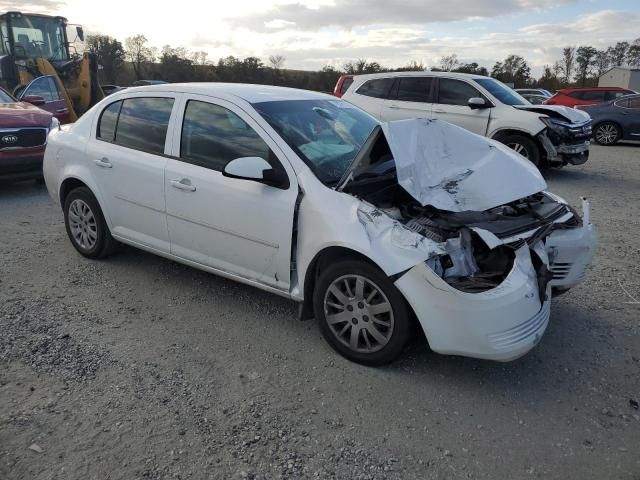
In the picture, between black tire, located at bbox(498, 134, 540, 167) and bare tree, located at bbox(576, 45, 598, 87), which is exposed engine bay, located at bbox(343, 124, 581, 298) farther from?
bare tree, located at bbox(576, 45, 598, 87)

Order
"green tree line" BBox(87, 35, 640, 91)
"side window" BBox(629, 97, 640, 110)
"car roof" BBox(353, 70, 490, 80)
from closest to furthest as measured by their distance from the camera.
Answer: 1. "car roof" BBox(353, 70, 490, 80)
2. "side window" BBox(629, 97, 640, 110)
3. "green tree line" BBox(87, 35, 640, 91)

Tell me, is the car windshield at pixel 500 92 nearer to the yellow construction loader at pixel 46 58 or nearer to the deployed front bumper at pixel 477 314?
the deployed front bumper at pixel 477 314

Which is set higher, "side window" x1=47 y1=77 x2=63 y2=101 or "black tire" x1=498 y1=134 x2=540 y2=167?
"side window" x1=47 y1=77 x2=63 y2=101

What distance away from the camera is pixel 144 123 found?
4.54 metres

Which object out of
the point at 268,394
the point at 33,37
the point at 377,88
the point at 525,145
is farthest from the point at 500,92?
the point at 33,37

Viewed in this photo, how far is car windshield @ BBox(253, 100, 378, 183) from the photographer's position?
371 centimetres

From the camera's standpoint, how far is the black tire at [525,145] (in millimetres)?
9398

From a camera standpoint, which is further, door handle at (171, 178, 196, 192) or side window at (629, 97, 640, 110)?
side window at (629, 97, 640, 110)

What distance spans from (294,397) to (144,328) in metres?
1.42

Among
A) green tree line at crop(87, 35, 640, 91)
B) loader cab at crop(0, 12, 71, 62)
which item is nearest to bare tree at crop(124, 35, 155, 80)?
green tree line at crop(87, 35, 640, 91)

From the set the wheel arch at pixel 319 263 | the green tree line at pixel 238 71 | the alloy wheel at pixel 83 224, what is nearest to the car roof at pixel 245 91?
the alloy wheel at pixel 83 224

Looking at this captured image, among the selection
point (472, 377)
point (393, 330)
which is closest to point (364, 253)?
point (393, 330)

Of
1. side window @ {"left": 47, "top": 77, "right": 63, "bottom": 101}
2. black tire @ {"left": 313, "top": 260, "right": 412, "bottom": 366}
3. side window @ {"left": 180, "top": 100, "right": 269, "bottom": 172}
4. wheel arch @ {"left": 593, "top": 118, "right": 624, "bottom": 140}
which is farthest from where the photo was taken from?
wheel arch @ {"left": 593, "top": 118, "right": 624, "bottom": 140}

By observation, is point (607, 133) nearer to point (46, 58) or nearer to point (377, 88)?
point (377, 88)
